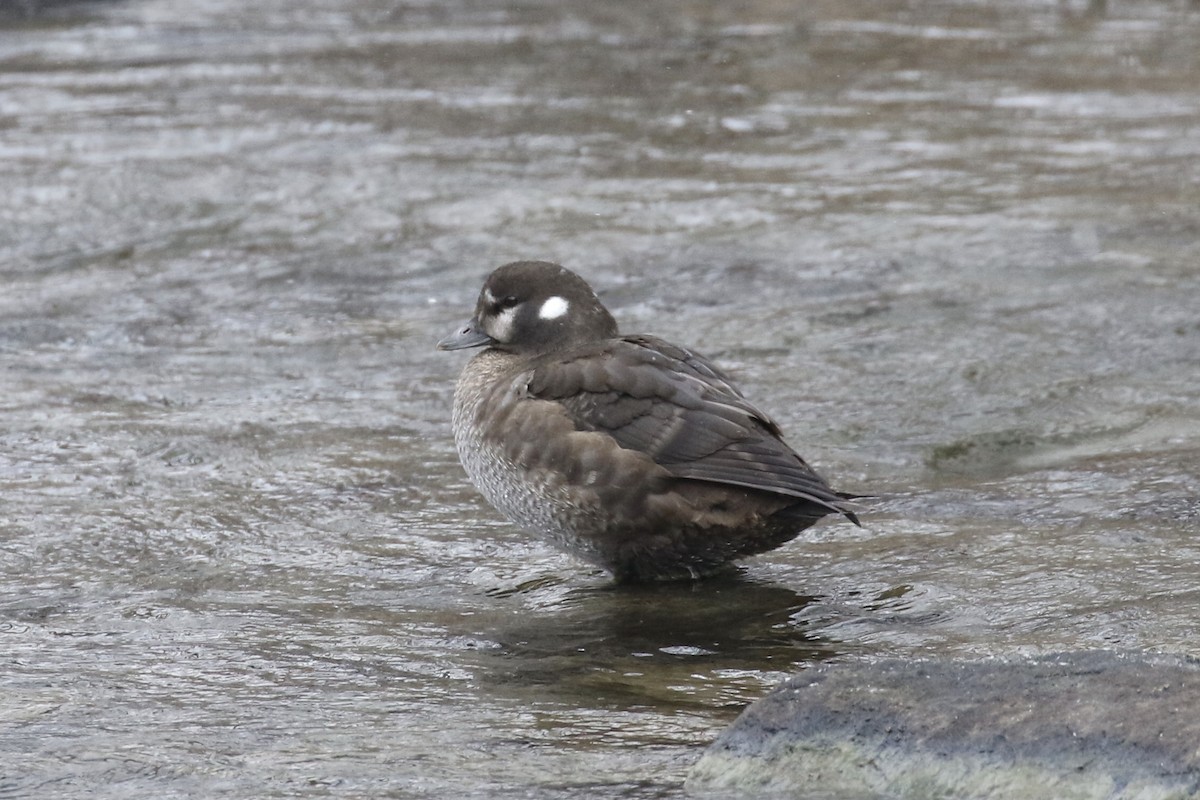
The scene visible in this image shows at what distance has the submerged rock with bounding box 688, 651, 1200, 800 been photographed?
3.40 m

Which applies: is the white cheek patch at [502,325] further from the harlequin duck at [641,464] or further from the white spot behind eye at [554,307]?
the harlequin duck at [641,464]

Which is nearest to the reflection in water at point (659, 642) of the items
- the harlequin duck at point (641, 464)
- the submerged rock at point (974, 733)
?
the harlequin duck at point (641, 464)

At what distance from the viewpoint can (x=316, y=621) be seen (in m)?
5.33

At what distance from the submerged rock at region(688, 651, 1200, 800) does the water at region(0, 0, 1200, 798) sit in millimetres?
324

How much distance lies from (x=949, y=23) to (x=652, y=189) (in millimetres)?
6170

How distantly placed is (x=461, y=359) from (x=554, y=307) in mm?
2657

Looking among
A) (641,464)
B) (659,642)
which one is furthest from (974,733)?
(641,464)

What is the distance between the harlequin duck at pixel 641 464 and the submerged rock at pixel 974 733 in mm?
1574

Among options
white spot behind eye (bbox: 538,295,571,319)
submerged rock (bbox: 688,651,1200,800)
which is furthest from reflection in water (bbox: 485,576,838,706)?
white spot behind eye (bbox: 538,295,571,319)

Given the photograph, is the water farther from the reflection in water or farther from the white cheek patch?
the white cheek patch

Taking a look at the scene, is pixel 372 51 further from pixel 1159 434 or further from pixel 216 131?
pixel 1159 434

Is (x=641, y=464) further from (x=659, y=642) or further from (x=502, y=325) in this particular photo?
(x=502, y=325)

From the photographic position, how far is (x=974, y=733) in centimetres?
356

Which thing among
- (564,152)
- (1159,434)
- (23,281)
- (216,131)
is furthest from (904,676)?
(216,131)
